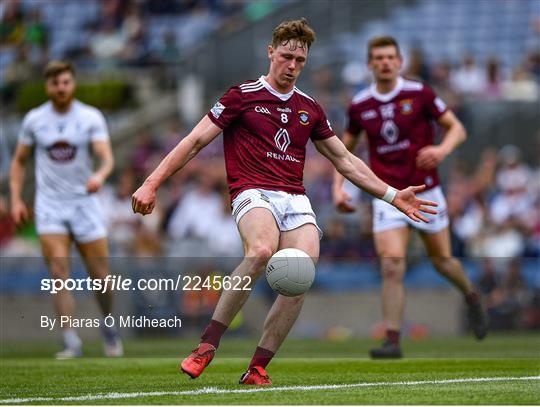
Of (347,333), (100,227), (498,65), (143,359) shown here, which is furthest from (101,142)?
(498,65)

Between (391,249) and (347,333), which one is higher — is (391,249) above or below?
above

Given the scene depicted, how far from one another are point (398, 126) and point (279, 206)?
3760 millimetres

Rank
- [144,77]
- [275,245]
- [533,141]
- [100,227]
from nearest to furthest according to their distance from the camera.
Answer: [275,245] → [100,227] → [533,141] → [144,77]

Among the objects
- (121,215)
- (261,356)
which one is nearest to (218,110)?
(261,356)

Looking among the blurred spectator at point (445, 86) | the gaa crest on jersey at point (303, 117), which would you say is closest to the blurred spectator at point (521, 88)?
the blurred spectator at point (445, 86)

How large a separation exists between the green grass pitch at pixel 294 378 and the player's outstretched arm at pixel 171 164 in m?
1.23

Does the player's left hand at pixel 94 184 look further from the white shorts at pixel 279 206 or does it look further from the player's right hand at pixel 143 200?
the player's right hand at pixel 143 200

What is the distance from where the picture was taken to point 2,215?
22.4 m

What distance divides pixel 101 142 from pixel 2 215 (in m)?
9.45

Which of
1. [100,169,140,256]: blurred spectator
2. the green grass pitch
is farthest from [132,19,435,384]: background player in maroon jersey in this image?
[100,169,140,256]: blurred spectator

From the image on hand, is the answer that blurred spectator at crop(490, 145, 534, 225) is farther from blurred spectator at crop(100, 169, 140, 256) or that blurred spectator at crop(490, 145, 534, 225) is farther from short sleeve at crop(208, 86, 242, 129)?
short sleeve at crop(208, 86, 242, 129)

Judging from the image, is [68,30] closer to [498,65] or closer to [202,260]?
[498,65]

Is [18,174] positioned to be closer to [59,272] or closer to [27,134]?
[27,134]

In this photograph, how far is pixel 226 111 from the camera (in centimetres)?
908
